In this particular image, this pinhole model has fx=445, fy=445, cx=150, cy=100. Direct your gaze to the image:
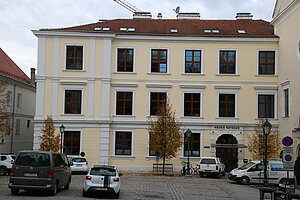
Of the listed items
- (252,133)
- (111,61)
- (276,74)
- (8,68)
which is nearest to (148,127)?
(111,61)

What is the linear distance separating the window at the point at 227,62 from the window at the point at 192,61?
206 centimetres

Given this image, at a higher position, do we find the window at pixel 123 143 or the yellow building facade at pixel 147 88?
the yellow building facade at pixel 147 88

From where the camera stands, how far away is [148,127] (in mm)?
39031

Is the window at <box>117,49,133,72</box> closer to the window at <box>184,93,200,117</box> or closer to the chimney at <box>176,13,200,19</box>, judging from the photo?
the window at <box>184,93,200,117</box>

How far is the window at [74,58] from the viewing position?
129ft

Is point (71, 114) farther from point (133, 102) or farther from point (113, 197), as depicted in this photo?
point (113, 197)

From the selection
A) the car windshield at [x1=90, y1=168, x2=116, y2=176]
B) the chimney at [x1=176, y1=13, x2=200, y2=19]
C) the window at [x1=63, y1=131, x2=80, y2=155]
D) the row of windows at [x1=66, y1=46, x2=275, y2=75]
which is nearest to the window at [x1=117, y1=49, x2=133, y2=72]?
the row of windows at [x1=66, y1=46, x2=275, y2=75]

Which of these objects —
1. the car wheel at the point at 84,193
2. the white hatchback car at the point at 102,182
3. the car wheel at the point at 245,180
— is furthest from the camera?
the car wheel at the point at 245,180

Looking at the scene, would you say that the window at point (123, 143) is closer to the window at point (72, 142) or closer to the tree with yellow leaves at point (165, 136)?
the tree with yellow leaves at point (165, 136)

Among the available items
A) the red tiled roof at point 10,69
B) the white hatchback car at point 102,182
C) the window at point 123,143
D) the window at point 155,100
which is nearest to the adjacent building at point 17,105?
the red tiled roof at point 10,69

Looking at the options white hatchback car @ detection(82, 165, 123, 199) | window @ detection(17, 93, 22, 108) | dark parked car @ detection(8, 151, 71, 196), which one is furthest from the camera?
window @ detection(17, 93, 22, 108)

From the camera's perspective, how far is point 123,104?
129ft

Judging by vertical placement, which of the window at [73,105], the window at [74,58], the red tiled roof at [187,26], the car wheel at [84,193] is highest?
the red tiled roof at [187,26]

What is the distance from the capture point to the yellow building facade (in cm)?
3881
